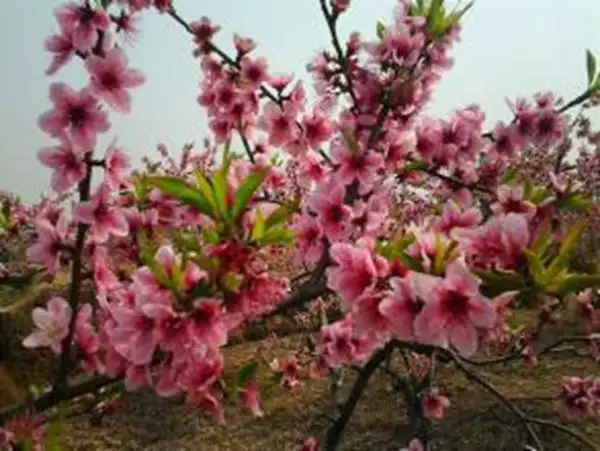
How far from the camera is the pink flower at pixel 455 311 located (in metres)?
1.24

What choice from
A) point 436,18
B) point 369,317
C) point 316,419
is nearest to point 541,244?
point 369,317

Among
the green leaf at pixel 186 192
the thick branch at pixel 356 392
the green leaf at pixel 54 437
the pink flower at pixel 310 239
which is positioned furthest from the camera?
the thick branch at pixel 356 392

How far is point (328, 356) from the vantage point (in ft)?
8.81

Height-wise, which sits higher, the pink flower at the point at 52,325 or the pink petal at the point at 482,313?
the pink flower at the point at 52,325

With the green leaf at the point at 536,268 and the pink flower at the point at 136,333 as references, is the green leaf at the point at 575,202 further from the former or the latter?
the pink flower at the point at 136,333

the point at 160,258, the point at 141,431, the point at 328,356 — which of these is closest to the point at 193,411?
the point at 141,431

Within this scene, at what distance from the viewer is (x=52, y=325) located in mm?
1771

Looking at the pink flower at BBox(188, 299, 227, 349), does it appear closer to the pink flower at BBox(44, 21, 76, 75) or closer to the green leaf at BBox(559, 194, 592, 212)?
the pink flower at BBox(44, 21, 76, 75)

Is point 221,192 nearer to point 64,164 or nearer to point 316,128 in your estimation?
point 64,164

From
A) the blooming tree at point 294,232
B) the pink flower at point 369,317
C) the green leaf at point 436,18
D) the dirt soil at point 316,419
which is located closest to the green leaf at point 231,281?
the blooming tree at point 294,232

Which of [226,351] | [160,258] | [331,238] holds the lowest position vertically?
[160,258]

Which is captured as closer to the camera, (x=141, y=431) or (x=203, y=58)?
(x=203, y=58)

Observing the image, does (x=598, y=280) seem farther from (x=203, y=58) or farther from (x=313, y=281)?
(x=203, y=58)

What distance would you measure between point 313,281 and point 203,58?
4.39 feet
